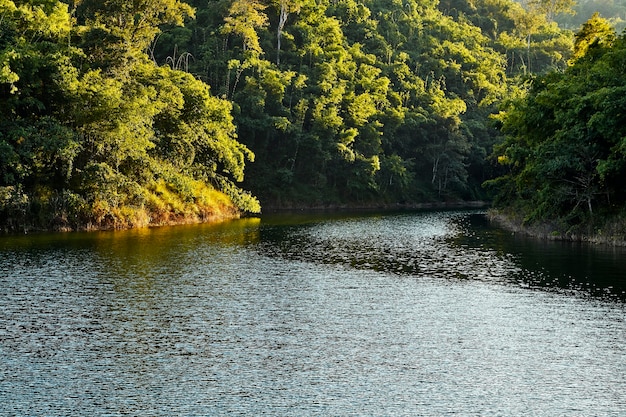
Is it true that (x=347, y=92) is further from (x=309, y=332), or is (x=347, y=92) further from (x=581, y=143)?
(x=309, y=332)

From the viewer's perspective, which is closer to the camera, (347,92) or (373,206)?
(347,92)

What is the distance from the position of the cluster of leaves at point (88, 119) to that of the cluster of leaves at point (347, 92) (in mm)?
11143

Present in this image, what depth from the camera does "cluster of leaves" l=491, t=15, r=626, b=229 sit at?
122 feet

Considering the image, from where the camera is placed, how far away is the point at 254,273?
30953 mm

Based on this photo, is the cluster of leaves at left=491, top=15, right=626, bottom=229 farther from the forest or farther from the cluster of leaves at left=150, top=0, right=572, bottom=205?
the cluster of leaves at left=150, top=0, right=572, bottom=205

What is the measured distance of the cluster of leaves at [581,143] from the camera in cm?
3725

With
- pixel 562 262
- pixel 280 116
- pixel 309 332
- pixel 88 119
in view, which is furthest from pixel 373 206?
pixel 309 332

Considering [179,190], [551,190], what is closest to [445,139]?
[179,190]

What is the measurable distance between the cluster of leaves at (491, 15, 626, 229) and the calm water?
402 cm

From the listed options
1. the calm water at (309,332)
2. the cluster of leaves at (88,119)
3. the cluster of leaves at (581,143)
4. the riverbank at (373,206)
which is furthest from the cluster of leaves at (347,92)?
the calm water at (309,332)

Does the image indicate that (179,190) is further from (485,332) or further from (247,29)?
(485,332)

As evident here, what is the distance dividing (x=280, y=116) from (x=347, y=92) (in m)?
11.2

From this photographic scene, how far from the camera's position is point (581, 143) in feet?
130

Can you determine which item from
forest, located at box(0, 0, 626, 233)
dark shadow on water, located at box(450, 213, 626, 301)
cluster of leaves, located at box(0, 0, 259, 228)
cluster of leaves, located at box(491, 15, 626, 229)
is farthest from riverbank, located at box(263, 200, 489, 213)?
cluster of leaves, located at box(491, 15, 626, 229)
